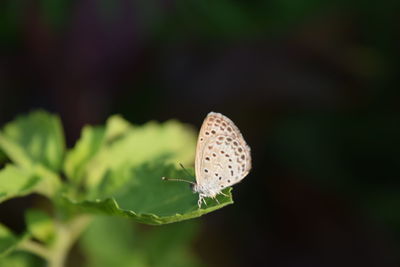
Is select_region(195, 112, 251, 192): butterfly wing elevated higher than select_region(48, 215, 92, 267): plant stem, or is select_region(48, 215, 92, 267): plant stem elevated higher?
select_region(195, 112, 251, 192): butterfly wing

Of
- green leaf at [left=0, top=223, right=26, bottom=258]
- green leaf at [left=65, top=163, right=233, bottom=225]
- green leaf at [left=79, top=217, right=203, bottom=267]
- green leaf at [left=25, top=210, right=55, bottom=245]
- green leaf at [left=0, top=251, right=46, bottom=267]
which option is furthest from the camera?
green leaf at [left=79, top=217, right=203, bottom=267]

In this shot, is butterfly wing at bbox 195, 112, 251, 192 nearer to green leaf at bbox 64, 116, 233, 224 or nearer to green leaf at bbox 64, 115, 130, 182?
green leaf at bbox 64, 116, 233, 224

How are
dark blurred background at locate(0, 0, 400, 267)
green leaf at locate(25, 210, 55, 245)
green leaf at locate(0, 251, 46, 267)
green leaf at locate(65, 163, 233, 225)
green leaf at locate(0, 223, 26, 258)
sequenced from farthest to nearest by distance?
dark blurred background at locate(0, 0, 400, 267)
green leaf at locate(0, 251, 46, 267)
green leaf at locate(25, 210, 55, 245)
green leaf at locate(0, 223, 26, 258)
green leaf at locate(65, 163, 233, 225)

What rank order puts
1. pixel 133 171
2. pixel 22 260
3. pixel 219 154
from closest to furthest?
pixel 133 171 < pixel 219 154 < pixel 22 260

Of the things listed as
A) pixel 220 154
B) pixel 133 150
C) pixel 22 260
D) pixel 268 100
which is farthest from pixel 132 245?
pixel 268 100

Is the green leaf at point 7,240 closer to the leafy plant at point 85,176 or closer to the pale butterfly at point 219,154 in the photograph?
the leafy plant at point 85,176

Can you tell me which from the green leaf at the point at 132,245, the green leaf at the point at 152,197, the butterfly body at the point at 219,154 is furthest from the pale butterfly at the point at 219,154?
the green leaf at the point at 132,245

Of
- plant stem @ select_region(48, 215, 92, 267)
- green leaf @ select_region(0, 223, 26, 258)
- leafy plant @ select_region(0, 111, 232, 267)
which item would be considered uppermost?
leafy plant @ select_region(0, 111, 232, 267)

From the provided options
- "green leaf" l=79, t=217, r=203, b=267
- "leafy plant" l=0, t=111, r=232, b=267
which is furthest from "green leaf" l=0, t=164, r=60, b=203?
"green leaf" l=79, t=217, r=203, b=267

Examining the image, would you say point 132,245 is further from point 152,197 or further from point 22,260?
point 152,197
